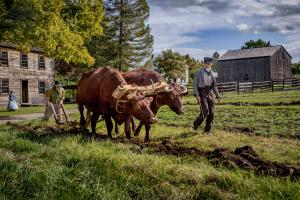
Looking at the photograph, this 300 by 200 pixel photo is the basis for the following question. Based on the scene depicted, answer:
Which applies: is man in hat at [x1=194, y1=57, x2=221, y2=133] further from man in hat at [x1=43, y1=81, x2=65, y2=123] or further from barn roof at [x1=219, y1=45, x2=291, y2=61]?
barn roof at [x1=219, y1=45, x2=291, y2=61]

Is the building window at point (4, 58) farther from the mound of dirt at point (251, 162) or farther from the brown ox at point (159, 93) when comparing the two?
the mound of dirt at point (251, 162)

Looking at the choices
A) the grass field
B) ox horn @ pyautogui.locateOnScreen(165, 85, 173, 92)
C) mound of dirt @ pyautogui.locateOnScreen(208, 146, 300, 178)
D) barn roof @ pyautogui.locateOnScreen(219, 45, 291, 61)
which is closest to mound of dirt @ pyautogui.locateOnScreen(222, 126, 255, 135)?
ox horn @ pyautogui.locateOnScreen(165, 85, 173, 92)

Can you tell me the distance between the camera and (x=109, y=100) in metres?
11.2

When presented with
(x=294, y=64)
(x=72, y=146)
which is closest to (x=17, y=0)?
(x=72, y=146)

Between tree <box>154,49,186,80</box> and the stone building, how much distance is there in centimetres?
2804

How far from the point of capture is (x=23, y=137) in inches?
427

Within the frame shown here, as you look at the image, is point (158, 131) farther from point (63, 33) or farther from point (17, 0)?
point (17, 0)

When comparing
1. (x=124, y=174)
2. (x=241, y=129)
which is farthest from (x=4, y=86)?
(x=124, y=174)

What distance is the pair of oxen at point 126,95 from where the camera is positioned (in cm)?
1057

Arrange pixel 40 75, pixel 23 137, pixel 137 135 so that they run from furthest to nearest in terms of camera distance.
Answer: pixel 40 75
pixel 137 135
pixel 23 137

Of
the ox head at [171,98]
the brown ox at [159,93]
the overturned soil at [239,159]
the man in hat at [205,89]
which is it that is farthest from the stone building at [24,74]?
the overturned soil at [239,159]

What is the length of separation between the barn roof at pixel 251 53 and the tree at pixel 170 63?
23.6ft

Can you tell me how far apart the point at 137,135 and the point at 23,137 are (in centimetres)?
317

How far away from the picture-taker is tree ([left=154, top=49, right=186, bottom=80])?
68.0 meters
